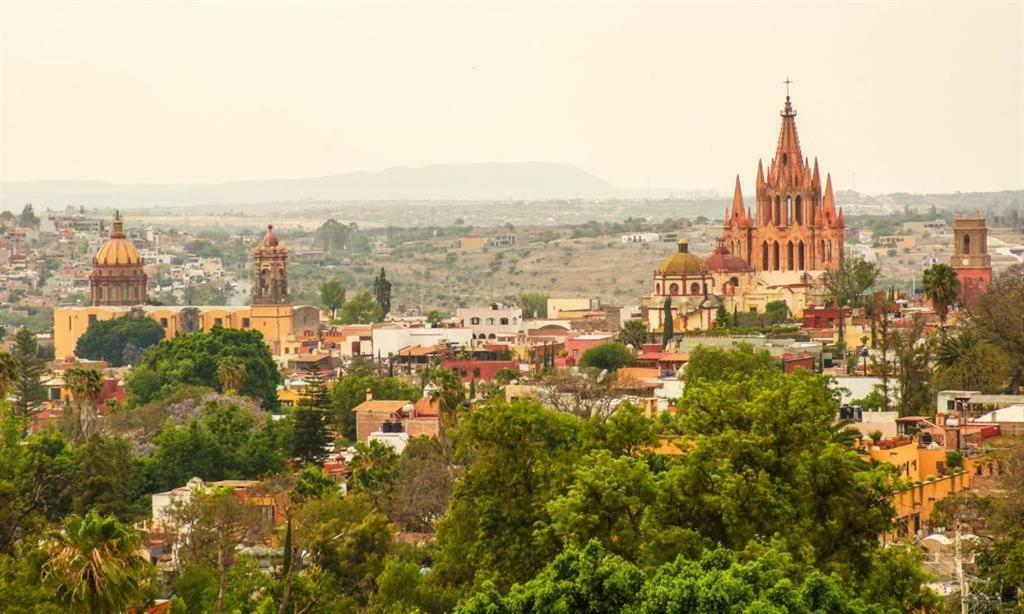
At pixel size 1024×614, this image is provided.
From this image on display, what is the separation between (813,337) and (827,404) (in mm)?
45834

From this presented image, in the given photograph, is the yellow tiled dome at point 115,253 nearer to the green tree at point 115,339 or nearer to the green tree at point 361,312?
the green tree at point 115,339

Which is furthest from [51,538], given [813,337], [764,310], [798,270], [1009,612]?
[798,270]

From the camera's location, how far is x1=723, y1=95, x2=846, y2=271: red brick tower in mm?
137375

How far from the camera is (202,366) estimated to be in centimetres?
9594

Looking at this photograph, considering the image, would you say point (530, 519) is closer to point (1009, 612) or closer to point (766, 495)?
point (766, 495)

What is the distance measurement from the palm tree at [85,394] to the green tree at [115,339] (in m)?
52.9

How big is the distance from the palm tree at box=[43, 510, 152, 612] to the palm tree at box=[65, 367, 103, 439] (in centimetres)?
3394

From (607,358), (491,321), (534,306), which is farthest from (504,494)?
(534,306)

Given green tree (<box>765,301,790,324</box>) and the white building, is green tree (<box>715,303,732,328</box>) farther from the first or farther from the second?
the white building

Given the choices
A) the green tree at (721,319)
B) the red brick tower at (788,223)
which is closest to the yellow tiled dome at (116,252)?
the red brick tower at (788,223)

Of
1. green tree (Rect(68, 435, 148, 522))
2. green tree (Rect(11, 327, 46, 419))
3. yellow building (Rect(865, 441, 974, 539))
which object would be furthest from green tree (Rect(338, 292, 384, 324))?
yellow building (Rect(865, 441, 974, 539))

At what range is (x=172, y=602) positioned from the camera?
41938 millimetres

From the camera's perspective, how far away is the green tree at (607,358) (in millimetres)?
92938

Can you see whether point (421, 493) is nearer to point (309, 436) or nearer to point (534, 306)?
point (309, 436)
